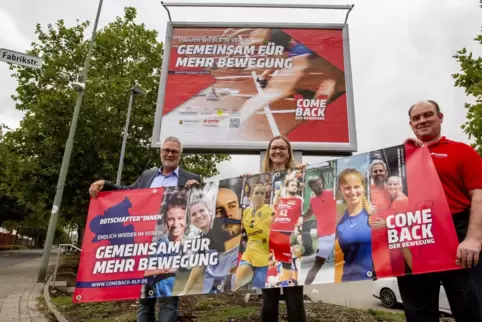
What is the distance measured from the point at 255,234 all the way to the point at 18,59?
410 cm

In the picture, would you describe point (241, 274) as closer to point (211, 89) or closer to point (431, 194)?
point (431, 194)

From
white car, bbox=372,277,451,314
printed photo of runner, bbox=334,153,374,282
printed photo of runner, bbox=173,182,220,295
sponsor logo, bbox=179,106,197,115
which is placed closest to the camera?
printed photo of runner, bbox=334,153,374,282

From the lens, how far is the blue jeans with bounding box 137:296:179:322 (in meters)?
3.03

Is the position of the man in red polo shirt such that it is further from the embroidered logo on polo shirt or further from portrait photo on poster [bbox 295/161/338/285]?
portrait photo on poster [bbox 295/161/338/285]

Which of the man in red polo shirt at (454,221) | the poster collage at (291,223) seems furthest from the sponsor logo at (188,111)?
the man in red polo shirt at (454,221)

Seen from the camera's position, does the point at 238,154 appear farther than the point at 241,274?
Yes

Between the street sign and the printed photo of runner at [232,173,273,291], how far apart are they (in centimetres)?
363

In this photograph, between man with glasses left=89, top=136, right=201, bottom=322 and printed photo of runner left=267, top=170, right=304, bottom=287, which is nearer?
printed photo of runner left=267, top=170, right=304, bottom=287

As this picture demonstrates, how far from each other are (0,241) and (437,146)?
57841 millimetres

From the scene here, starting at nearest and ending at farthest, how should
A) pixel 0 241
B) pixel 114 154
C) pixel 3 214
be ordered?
1. pixel 114 154
2. pixel 3 214
3. pixel 0 241

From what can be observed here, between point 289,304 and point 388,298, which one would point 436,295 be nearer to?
point 289,304

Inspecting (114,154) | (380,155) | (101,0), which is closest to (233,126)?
(380,155)

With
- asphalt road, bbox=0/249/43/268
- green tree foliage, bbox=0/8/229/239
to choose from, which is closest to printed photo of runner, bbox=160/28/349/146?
green tree foliage, bbox=0/8/229/239

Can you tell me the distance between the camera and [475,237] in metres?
2.23
